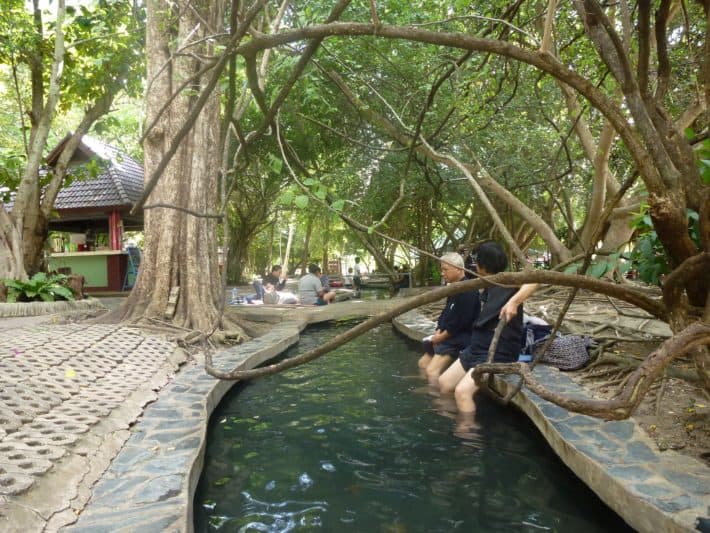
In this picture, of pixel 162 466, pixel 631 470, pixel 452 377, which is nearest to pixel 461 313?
pixel 452 377

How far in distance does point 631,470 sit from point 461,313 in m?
3.12

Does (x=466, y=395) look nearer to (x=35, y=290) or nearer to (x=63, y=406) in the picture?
(x=63, y=406)

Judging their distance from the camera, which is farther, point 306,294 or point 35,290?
point 306,294

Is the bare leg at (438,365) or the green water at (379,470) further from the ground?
the bare leg at (438,365)

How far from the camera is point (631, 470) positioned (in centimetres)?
304

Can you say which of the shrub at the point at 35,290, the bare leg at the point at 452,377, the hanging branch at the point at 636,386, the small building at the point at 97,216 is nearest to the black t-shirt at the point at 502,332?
the bare leg at the point at 452,377

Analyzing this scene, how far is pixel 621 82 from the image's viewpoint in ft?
10.2

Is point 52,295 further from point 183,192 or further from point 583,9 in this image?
point 583,9

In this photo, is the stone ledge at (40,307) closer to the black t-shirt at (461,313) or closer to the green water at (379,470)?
the green water at (379,470)

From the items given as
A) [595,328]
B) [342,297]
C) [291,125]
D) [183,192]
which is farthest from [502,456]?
[291,125]

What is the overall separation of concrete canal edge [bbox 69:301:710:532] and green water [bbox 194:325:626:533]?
24 centimetres

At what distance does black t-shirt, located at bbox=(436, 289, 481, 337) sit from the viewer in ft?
19.8

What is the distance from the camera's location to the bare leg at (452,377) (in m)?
5.63

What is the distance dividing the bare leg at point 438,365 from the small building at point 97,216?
1327cm
